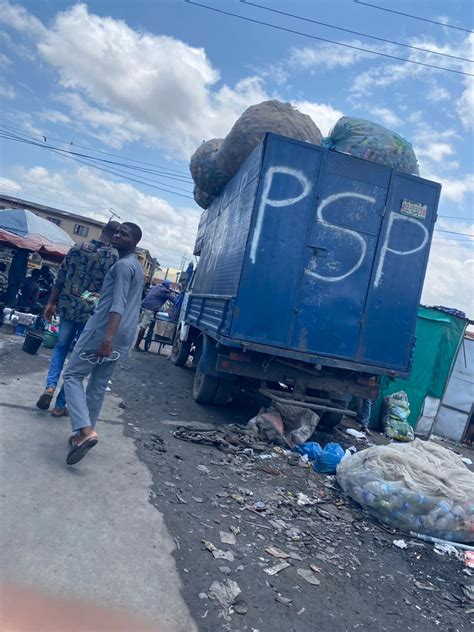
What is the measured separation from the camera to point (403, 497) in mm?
3740

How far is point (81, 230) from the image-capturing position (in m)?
45.1

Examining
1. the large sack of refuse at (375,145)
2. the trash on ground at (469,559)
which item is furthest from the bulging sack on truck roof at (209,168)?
the trash on ground at (469,559)

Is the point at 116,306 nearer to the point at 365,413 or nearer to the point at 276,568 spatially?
the point at 276,568

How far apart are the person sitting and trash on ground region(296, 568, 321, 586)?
9500 mm

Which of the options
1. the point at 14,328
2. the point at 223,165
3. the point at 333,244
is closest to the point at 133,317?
the point at 333,244

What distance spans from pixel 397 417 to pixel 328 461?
13.3ft

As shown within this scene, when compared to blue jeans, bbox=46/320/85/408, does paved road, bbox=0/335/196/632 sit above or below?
below

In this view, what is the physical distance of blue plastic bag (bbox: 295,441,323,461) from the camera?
5.04 metres

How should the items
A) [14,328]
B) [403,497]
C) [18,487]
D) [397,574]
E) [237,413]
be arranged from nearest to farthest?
[18,487] → [397,574] → [403,497] → [237,413] → [14,328]

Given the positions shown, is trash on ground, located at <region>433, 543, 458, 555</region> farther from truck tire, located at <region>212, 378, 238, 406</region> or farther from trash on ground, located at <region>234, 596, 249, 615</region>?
truck tire, located at <region>212, 378, 238, 406</region>

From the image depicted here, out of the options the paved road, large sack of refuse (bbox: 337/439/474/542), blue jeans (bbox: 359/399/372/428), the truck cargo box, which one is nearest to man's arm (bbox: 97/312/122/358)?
the paved road

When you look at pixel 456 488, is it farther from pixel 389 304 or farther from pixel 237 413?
pixel 237 413

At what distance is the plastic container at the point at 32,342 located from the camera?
7.11 m

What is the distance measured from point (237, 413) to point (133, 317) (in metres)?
3.17
